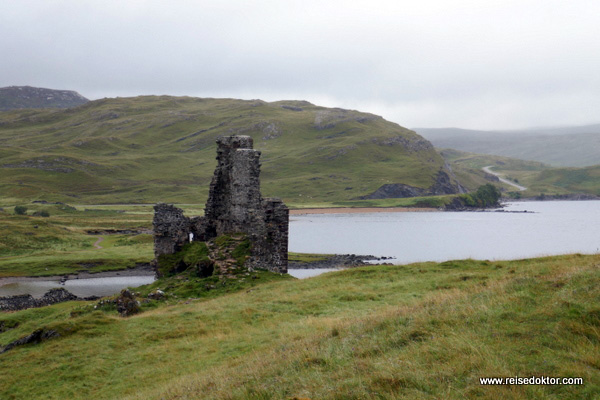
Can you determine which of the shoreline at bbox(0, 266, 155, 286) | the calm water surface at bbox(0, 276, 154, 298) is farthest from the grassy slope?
the calm water surface at bbox(0, 276, 154, 298)

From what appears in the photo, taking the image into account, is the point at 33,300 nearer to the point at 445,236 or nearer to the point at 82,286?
the point at 82,286

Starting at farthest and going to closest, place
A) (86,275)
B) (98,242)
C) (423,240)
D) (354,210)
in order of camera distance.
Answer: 1. (354,210)
2. (423,240)
3. (98,242)
4. (86,275)

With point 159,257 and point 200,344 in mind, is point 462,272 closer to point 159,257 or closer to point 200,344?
point 200,344

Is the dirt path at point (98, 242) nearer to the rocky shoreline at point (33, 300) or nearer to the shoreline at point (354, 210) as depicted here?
the rocky shoreline at point (33, 300)

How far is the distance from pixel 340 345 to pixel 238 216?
21975mm

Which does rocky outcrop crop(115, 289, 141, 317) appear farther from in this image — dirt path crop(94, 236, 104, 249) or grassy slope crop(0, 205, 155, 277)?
dirt path crop(94, 236, 104, 249)

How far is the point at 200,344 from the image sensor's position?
17.4 m

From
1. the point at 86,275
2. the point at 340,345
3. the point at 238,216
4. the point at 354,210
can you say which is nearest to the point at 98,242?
the point at 86,275

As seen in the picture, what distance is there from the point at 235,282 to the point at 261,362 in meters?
16.4

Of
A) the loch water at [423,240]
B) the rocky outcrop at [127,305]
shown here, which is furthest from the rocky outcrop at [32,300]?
the rocky outcrop at [127,305]

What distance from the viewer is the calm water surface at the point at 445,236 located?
84.4 m

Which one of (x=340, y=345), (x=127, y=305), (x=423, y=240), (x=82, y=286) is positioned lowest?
(x=82, y=286)

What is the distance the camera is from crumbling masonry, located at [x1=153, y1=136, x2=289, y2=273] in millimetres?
31438

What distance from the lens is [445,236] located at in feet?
356
